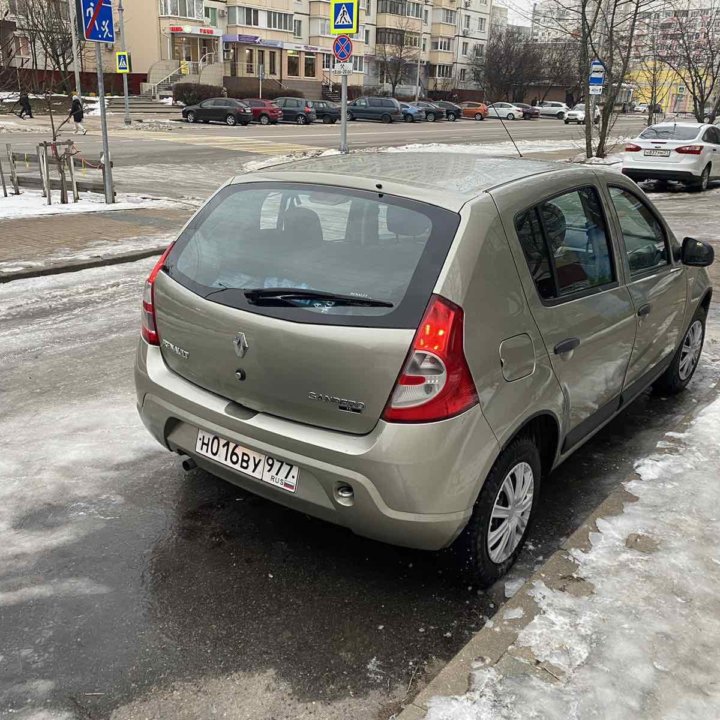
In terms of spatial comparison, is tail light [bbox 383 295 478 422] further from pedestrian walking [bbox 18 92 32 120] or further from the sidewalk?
pedestrian walking [bbox 18 92 32 120]

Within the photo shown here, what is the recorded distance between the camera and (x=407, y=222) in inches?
112

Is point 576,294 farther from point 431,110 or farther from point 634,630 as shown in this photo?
point 431,110

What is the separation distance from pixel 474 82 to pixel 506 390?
306 feet

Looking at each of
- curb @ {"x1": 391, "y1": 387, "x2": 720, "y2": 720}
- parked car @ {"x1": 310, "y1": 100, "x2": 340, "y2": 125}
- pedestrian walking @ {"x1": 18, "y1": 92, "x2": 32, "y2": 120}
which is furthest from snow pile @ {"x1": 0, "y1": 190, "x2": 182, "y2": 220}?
parked car @ {"x1": 310, "y1": 100, "x2": 340, "y2": 125}

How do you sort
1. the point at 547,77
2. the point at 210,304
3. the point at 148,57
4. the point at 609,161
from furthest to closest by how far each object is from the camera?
the point at 547,77, the point at 148,57, the point at 609,161, the point at 210,304

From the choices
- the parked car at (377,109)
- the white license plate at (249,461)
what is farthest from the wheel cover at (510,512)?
the parked car at (377,109)

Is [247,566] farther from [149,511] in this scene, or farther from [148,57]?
[148,57]

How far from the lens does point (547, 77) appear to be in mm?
84500

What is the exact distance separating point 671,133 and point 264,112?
2863cm

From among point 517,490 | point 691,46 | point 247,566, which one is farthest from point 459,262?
point 691,46

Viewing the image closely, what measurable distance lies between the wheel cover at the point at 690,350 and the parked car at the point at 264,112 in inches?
1571

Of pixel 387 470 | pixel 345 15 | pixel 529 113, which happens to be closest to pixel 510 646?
pixel 387 470

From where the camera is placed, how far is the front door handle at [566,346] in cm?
309

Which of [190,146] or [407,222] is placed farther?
[190,146]
